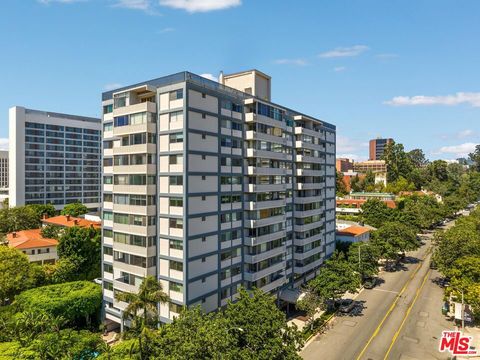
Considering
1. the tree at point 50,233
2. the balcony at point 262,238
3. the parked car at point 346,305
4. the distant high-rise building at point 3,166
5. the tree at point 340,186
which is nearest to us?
the balcony at point 262,238

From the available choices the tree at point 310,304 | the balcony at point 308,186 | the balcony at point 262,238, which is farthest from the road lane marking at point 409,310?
the balcony at point 308,186

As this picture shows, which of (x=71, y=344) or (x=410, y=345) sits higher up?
(x=71, y=344)

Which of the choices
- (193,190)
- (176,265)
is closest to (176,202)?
(193,190)

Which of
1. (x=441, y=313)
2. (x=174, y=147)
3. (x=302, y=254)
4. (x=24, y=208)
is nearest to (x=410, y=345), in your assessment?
(x=441, y=313)

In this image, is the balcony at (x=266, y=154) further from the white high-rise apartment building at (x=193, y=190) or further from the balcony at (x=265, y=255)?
the balcony at (x=265, y=255)

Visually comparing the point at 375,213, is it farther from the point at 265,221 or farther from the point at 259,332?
the point at 259,332

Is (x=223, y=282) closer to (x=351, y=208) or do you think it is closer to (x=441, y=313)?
(x=441, y=313)
